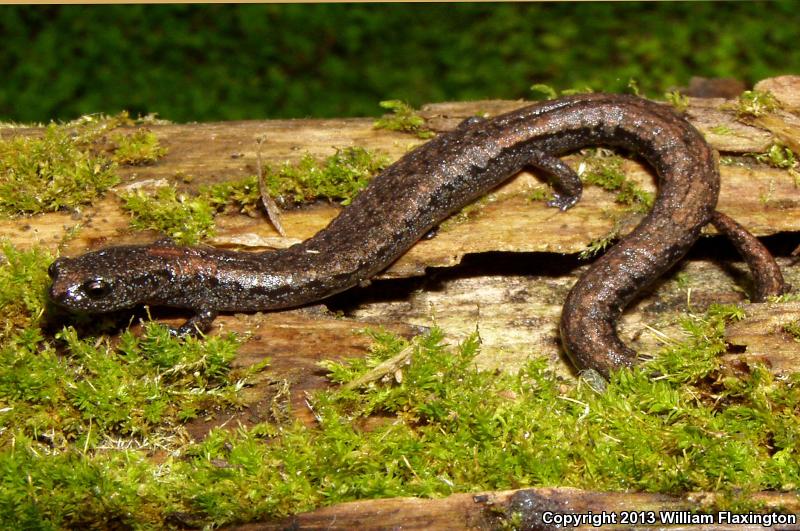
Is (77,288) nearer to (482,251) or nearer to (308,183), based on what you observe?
(308,183)

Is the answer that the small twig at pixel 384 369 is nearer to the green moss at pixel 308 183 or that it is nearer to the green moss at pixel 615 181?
the green moss at pixel 308 183

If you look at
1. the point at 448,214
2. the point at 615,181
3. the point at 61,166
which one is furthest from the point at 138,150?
the point at 615,181

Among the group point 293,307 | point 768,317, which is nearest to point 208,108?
point 293,307

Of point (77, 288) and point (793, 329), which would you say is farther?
point (77, 288)

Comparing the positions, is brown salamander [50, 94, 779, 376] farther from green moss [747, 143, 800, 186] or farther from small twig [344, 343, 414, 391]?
small twig [344, 343, 414, 391]

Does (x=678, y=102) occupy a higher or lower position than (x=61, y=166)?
higher

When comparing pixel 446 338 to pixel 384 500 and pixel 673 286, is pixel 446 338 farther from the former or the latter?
pixel 673 286

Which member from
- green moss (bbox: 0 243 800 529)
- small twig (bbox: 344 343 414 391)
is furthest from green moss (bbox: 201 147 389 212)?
small twig (bbox: 344 343 414 391)

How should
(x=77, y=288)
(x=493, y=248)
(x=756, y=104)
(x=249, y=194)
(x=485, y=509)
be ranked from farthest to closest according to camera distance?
(x=756, y=104), (x=249, y=194), (x=493, y=248), (x=77, y=288), (x=485, y=509)
